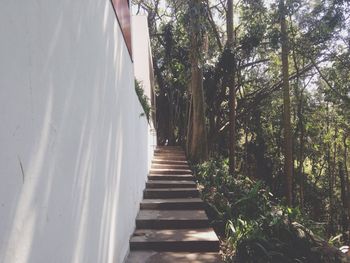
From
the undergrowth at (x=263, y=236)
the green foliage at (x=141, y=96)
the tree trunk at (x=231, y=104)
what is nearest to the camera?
the undergrowth at (x=263, y=236)

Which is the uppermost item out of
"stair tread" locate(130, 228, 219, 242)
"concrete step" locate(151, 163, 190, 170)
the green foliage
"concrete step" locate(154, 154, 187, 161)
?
the green foliage

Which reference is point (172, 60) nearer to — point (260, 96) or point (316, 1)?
point (260, 96)

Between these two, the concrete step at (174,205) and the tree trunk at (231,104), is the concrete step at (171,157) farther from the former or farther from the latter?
the concrete step at (174,205)

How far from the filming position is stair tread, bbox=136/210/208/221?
5.52 m

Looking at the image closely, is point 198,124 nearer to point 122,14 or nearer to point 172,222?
point 172,222

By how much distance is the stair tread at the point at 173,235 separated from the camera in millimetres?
4812

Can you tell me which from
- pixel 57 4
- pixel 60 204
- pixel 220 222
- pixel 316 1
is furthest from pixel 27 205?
pixel 316 1

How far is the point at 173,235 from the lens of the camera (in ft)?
16.4

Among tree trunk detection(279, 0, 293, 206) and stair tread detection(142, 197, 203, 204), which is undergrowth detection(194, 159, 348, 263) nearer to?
stair tread detection(142, 197, 203, 204)

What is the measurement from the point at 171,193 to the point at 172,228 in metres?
1.63

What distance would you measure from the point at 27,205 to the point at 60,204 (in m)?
0.41

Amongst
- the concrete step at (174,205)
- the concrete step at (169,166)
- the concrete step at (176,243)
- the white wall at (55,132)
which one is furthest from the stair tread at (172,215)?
the concrete step at (169,166)

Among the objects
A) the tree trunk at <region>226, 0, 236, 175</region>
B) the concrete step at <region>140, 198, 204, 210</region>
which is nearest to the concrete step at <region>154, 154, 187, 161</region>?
the tree trunk at <region>226, 0, 236, 175</region>

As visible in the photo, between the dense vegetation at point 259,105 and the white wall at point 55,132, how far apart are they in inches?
109
